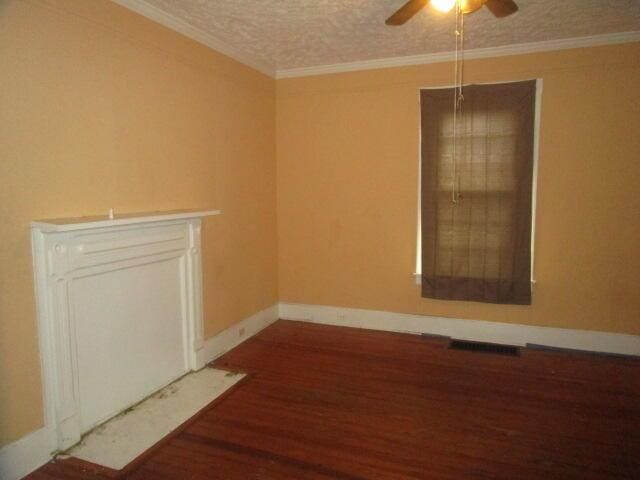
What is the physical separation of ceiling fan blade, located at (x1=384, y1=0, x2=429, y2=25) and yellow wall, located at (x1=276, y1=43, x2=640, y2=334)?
1599mm

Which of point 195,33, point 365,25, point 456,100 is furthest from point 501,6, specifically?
point 195,33

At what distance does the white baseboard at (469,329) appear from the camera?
3.57 metres

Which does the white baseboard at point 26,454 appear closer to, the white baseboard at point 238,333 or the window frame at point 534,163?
the white baseboard at point 238,333

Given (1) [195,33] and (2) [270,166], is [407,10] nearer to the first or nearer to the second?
(1) [195,33]

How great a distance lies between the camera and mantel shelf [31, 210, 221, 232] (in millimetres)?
2043

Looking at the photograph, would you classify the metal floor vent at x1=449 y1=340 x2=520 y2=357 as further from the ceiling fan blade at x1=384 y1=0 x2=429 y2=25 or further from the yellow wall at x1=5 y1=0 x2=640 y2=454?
the ceiling fan blade at x1=384 y1=0 x2=429 y2=25

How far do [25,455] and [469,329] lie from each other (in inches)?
136

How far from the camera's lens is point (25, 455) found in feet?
6.81

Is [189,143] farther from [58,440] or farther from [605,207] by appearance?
[605,207]

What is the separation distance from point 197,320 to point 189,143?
4.47 ft

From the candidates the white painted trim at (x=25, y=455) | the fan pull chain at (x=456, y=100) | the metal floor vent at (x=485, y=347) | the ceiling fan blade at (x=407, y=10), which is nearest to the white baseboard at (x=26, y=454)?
the white painted trim at (x=25, y=455)

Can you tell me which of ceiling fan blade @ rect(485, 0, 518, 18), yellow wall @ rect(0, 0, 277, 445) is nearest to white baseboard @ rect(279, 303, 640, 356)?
yellow wall @ rect(0, 0, 277, 445)

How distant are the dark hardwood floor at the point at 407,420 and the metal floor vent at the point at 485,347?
0.09 metres

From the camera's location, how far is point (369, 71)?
13.3 ft
